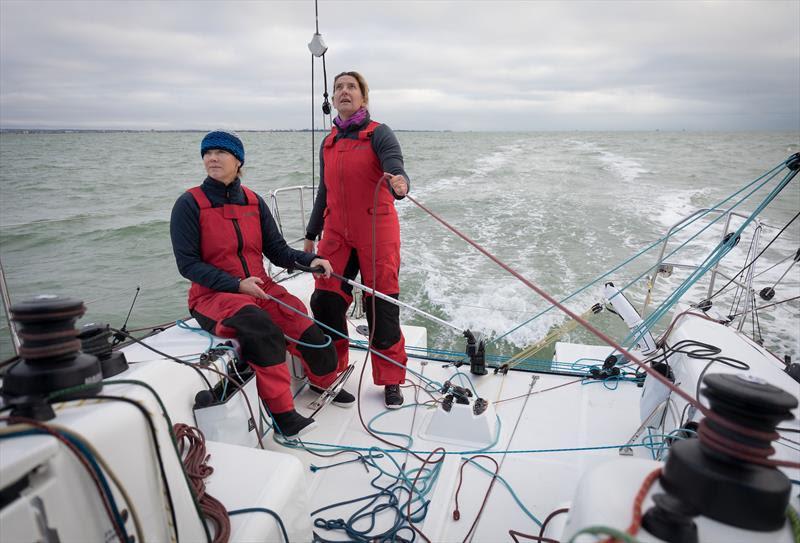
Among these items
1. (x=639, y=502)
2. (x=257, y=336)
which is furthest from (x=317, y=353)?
(x=639, y=502)

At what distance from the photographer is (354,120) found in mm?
2197

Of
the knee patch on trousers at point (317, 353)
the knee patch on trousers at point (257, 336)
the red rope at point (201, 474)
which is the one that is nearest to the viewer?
the red rope at point (201, 474)

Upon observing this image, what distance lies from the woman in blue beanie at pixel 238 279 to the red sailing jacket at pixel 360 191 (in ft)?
0.80

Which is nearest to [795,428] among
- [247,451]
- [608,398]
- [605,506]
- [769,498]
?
[769,498]

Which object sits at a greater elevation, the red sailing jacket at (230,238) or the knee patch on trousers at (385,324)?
the red sailing jacket at (230,238)

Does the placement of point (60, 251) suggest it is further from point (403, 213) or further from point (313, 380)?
point (313, 380)

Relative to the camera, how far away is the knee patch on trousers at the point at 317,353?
2117mm

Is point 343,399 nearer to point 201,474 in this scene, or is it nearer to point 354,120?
point 201,474

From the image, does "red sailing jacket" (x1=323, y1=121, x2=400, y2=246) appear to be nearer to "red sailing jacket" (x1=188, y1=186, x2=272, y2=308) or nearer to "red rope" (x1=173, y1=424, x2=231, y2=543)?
"red sailing jacket" (x1=188, y1=186, x2=272, y2=308)

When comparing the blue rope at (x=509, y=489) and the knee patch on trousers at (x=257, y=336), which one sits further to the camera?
the knee patch on trousers at (x=257, y=336)

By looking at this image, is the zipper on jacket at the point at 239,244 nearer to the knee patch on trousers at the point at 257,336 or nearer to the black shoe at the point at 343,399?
the knee patch on trousers at the point at 257,336

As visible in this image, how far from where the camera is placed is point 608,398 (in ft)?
7.64

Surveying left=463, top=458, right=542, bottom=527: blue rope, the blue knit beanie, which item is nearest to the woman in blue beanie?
the blue knit beanie

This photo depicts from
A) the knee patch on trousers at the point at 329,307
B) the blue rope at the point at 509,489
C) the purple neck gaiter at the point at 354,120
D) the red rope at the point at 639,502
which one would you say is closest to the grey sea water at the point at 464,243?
the purple neck gaiter at the point at 354,120
